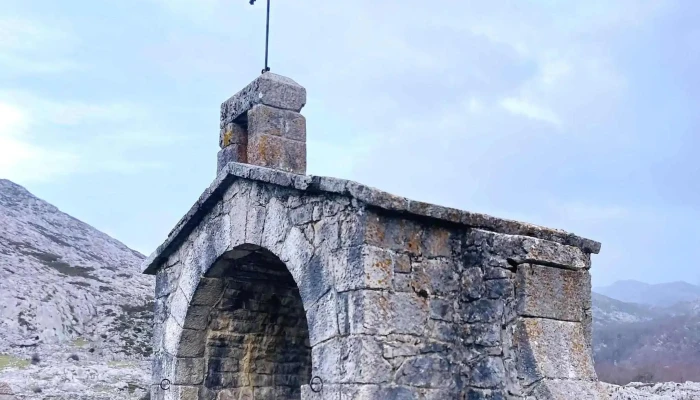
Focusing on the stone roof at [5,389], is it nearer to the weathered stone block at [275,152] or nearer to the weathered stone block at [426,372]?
the weathered stone block at [275,152]

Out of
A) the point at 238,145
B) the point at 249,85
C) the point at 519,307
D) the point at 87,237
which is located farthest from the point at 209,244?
the point at 87,237

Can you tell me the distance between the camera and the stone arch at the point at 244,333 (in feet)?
20.2

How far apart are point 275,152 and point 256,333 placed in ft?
5.76

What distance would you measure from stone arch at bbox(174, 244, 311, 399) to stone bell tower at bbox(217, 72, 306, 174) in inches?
34.2

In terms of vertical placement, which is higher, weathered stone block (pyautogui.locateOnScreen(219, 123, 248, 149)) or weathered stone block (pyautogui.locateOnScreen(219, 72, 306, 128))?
weathered stone block (pyautogui.locateOnScreen(219, 72, 306, 128))

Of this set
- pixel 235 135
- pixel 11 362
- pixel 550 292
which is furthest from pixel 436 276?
pixel 11 362

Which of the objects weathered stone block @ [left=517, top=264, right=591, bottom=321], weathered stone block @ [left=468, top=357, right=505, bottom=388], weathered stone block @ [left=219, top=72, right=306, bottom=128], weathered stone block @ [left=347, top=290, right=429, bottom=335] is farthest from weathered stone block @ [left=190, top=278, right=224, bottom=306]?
weathered stone block @ [left=517, top=264, right=591, bottom=321]

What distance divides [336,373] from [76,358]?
826cm

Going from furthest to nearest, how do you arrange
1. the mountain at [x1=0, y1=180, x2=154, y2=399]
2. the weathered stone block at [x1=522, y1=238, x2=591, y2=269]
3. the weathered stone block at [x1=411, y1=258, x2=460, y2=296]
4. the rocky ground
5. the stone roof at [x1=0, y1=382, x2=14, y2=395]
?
the mountain at [x1=0, y1=180, x2=154, y2=399]
the stone roof at [x1=0, y1=382, x2=14, y2=395]
the rocky ground
the weathered stone block at [x1=411, y1=258, x2=460, y2=296]
the weathered stone block at [x1=522, y1=238, x2=591, y2=269]

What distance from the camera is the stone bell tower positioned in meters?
6.12

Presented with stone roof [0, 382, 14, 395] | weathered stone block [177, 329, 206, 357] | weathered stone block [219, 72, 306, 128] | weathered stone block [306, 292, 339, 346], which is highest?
weathered stone block [219, 72, 306, 128]

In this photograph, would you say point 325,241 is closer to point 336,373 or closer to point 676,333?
point 336,373

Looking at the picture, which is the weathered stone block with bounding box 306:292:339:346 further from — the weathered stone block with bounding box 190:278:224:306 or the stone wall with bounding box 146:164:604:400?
the weathered stone block with bounding box 190:278:224:306

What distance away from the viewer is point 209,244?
19.7 ft
